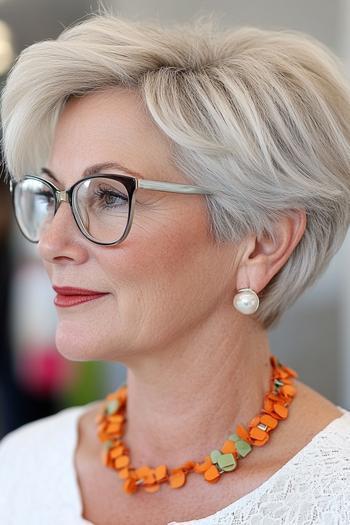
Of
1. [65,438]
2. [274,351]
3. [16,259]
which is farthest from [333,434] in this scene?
[16,259]

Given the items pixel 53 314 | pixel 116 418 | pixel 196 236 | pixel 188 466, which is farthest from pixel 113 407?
pixel 53 314

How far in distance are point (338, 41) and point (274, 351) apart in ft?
4.06

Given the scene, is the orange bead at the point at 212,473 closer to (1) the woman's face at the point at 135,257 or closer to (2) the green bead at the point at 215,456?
(2) the green bead at the point at 215,456

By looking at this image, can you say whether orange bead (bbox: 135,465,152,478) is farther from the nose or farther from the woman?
the nose

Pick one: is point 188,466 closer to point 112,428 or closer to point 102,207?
point 112,428

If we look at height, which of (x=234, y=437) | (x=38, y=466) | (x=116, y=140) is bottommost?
(x=38, y=466)

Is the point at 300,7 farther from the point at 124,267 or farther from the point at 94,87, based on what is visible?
the point at 124,267

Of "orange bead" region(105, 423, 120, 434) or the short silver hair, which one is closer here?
the short silver hair

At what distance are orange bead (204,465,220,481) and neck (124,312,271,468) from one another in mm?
53

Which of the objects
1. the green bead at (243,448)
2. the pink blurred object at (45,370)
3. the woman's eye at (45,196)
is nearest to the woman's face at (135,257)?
the woman's eye at (45,196)

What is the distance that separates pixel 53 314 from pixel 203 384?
2.56m

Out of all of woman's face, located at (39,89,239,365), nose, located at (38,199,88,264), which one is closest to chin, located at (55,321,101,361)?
woman's face, located at (39,89,239,365)

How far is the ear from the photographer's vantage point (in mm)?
1392

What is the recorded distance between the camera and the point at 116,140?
4.37 feet
